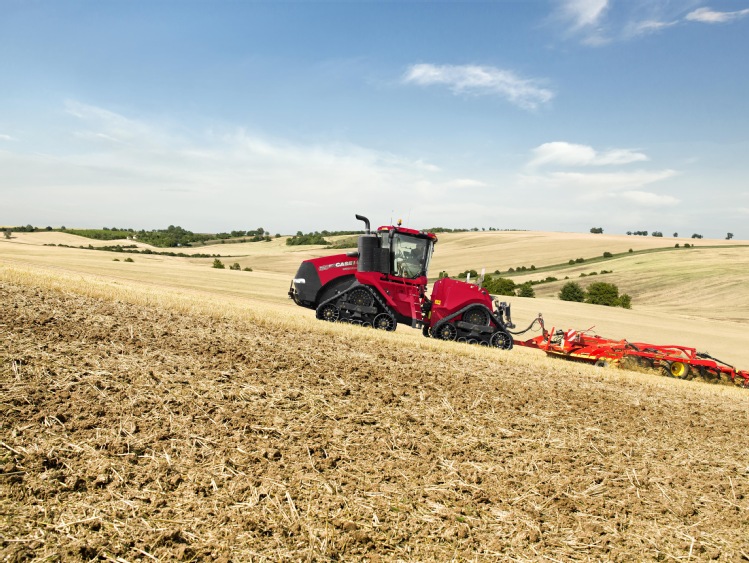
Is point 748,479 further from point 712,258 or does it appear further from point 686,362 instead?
point 712,258

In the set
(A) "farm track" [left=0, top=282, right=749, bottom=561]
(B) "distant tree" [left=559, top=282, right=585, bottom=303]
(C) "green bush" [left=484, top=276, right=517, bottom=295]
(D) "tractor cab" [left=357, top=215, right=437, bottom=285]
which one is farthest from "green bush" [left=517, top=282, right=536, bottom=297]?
(A) "farm track" [left=0, top=282, right=749, bottom=561]

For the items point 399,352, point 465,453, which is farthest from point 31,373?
point 399,352

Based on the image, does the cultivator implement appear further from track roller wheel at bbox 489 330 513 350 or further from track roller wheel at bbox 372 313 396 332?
track roller wheel at bbox 372 313 396 332

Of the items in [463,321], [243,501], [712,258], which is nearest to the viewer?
[243,501]

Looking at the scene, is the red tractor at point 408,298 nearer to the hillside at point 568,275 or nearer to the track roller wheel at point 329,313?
the track roller wheel at point 329,313

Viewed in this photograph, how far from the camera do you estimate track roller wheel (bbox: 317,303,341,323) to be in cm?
1506

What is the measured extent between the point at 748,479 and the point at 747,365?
18.6m

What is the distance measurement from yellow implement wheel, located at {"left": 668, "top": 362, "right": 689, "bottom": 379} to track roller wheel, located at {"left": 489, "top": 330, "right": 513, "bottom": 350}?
13.6 feet

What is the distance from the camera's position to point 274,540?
371 centimetres

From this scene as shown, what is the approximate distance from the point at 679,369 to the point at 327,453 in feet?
39.6

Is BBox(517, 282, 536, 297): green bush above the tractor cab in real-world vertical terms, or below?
below

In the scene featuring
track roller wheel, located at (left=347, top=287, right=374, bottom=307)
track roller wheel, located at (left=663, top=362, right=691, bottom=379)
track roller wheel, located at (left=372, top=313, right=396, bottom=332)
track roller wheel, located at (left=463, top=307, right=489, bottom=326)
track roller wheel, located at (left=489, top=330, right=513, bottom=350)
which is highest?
track roller wheel, located at (left=347, top=287, right=374, bottom=307)

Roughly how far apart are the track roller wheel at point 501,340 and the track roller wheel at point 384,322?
2.82m

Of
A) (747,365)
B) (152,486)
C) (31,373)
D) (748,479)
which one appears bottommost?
(747,365)
